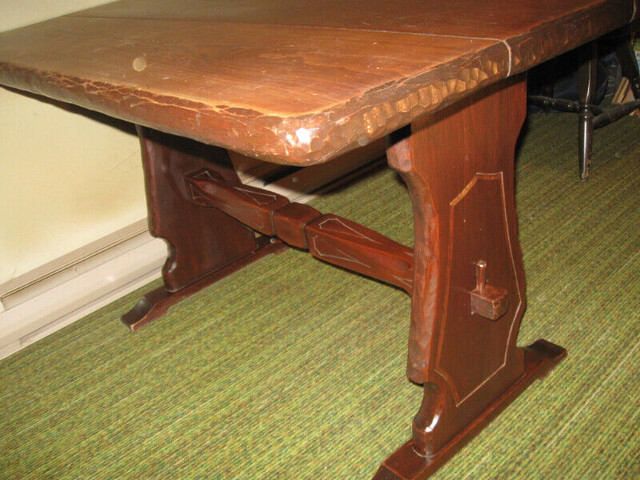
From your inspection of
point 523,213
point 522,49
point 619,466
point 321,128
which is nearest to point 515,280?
point 619,466

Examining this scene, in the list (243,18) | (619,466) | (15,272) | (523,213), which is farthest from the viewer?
(523,213)

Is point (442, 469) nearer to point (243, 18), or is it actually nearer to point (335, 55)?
point (335, 55)

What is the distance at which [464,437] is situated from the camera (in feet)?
3.24

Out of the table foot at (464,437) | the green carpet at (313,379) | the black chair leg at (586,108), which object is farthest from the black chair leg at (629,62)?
the table foot at (464,437)

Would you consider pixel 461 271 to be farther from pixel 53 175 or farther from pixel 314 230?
pixel 53 175

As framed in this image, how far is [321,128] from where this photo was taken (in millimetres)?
510

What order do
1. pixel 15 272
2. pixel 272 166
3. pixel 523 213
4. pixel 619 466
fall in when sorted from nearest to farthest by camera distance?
pixel 619 466 < pixel 15 272 < pixel 523 213 < pixel 272 166

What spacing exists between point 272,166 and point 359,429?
1.00 meters

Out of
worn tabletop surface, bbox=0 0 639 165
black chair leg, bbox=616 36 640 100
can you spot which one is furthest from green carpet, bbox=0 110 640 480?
worn tabletop surface, bbox=0 0 639 165

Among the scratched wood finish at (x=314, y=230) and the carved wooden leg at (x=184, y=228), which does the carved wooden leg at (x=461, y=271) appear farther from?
the carved wooden leg at (x=184, y=228)

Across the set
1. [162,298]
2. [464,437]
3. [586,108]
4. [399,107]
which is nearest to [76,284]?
[162,298]

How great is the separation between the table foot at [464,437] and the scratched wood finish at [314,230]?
274 mm

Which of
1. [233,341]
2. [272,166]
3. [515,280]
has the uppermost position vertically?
[515,280]

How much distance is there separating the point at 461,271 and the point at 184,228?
84 centimetres
